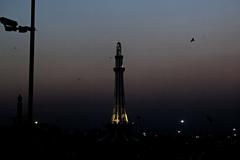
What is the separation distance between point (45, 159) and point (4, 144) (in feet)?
11.6

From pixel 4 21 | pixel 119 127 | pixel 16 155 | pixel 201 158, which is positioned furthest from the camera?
pixel 119 127

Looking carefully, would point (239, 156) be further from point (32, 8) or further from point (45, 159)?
point (32, 8)

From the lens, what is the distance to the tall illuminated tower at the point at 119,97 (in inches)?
5074

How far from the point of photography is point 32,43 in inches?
583

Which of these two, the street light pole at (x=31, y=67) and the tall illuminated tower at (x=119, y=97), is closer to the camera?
the street light pole at (x=31, y=67)

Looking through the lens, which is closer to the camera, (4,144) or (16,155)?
(16,155)

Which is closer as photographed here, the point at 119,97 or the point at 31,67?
the point at 31,67

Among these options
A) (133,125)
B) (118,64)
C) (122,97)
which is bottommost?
(133,125)

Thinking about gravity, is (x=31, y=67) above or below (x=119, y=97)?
above

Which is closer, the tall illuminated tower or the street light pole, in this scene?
the street light pole

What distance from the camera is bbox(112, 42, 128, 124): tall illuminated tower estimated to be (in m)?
129

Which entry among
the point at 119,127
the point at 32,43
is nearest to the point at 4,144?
the point at 32,43

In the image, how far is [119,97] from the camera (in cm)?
13075

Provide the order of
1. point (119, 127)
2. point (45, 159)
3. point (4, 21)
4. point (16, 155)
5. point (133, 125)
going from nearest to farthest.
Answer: point (4, 21) < point (16, 155) < point (45, 159) < point (119, 127) < point (133, 125)
